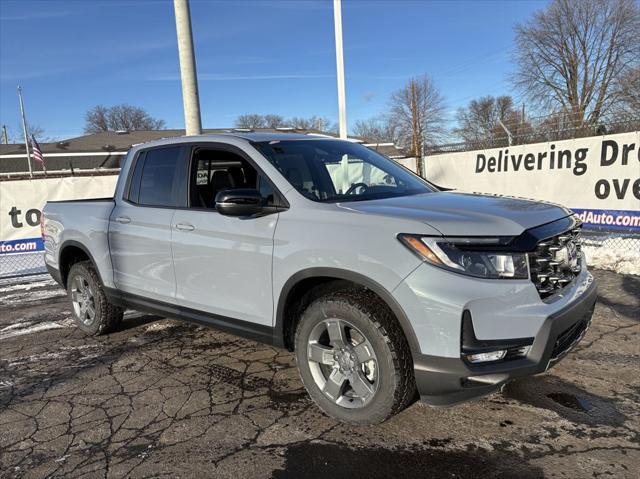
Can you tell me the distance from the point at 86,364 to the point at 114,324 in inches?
29.9

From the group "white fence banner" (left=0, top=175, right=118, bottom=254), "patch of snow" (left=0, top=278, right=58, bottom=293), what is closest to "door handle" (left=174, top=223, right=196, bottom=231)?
"patch of snow" (left=0, top=278, right=58, bottom=293)

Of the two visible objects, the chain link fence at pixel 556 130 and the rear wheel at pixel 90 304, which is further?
the chain link fence at pixel 556 130

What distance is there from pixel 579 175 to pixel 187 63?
731 cm

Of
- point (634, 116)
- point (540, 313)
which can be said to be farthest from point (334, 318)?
point (634, 116)

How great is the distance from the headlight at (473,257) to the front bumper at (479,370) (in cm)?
34

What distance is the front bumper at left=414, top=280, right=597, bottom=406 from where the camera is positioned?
2594mm

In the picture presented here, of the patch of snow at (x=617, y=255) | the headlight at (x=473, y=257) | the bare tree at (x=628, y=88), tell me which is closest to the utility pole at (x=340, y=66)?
the patch of snow at (x=617, y=255)

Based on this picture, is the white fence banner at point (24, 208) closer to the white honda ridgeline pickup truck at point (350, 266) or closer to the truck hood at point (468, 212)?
the white honda ridgeline pickup truck at point (350, 266)

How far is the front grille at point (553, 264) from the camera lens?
8.93ft

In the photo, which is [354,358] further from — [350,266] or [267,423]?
[267,423]

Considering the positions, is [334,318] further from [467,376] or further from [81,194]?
[81,194]

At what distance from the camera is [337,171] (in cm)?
400

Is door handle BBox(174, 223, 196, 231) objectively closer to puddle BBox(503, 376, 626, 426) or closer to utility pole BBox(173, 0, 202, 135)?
puddle BBox(503, 376, 626, 426)

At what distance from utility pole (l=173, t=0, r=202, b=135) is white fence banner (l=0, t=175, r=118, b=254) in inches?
116
